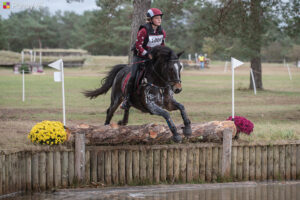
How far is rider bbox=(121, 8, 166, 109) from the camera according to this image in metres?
8.39

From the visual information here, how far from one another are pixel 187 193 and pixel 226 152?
1.36 metres

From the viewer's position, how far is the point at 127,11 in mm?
61906

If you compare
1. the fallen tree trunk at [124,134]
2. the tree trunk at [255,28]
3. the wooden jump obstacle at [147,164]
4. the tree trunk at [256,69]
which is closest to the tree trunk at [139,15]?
the tree trunk at [255,28]

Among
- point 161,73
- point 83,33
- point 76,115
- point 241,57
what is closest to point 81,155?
point 161,73

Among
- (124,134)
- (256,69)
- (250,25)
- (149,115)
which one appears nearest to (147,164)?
(124,134)

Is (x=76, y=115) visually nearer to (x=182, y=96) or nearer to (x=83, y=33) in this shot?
(x=182, y=96)

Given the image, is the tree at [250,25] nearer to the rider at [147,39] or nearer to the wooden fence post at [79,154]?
the rider at [147,39]

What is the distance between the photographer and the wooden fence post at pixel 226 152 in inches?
353

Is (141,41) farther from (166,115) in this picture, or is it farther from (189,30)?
(189,30)

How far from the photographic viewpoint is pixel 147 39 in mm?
8648

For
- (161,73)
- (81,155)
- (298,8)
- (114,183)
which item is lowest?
(114,183)

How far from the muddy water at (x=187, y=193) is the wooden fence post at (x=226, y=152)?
13.1 inches

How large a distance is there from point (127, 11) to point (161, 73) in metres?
55.1

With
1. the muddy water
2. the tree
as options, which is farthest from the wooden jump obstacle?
the tree
